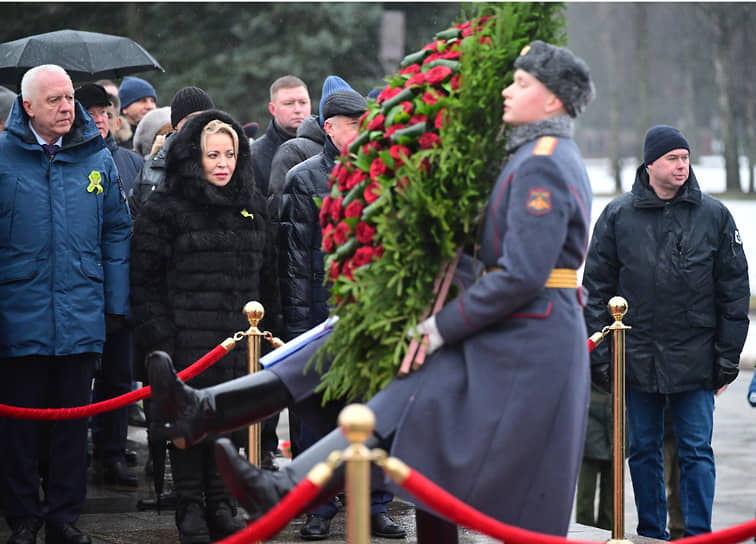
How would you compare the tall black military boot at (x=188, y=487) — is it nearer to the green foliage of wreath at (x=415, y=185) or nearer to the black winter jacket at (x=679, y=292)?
the green foliage of wreath at (x=415, y=185)

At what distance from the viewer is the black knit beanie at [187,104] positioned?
7.52 meters

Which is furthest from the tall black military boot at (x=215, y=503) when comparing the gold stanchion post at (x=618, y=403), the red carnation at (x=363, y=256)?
the gold stanchion post at (x=618, y=403)

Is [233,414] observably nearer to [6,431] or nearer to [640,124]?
[6,431]

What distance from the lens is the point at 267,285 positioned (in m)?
6.39

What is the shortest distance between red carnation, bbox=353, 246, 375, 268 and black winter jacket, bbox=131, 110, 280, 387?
1534 millimetres

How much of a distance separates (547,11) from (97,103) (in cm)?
381

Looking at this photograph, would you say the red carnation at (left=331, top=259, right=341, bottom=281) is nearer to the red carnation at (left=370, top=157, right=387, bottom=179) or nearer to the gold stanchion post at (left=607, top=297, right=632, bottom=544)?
the red carnation at (left=370, top=157, right=387, bottom=179)

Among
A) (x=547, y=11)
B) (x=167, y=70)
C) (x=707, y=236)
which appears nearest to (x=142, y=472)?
(x=707, y=236)

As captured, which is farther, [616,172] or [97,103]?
[616,172]

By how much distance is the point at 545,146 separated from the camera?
4.47 meters

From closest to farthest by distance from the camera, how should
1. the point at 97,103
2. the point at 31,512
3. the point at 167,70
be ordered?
1. the point at 31,512
2. the point at 97,103
3. the point at 167,70

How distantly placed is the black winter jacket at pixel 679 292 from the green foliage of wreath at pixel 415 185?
8.49ft

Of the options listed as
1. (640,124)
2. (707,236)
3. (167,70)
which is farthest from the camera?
(640,124)

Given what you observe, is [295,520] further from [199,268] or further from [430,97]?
[430,97]
